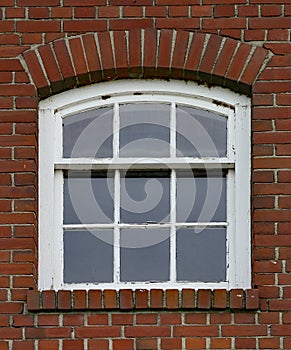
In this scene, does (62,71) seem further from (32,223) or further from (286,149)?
(286,149)

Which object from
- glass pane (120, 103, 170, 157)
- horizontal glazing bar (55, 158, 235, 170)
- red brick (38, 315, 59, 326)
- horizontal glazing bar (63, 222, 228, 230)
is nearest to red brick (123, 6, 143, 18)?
glass pane (120, 103, 170, 157)

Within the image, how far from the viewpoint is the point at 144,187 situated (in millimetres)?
9195

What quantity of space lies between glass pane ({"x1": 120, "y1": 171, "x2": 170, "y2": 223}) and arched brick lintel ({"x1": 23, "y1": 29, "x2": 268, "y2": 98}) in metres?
0.73

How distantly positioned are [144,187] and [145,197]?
0.23 feet

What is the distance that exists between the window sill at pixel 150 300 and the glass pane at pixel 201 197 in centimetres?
61

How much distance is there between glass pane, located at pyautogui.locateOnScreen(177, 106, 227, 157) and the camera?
9.20m

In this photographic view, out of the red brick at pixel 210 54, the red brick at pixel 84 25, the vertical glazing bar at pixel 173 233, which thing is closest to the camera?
the vertical glazing bar at pixel 173 233

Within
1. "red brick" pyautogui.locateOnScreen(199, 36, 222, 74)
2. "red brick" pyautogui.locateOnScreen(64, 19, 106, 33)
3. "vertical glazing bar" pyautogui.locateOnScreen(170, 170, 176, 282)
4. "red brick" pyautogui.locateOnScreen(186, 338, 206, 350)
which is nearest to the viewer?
"red brick" pyautogui.locateOnScreen(186, 338, 206, 350)

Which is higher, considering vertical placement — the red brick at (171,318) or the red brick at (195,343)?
the red brick at (171,318)

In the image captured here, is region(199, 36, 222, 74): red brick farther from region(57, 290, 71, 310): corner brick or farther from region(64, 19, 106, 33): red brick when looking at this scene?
region(57, 290, 71, 310): corner brick

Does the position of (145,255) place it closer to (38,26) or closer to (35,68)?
(35,68)

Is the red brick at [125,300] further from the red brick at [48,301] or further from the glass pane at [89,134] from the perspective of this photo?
the glass pane at [89,134]

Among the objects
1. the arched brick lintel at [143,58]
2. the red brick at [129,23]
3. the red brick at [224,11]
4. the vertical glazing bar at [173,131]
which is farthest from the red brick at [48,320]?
the red brick at [224,11]

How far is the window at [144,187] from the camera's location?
904 centimetres
